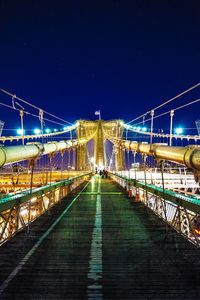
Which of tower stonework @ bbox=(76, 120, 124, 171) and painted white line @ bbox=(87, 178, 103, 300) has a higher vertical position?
tower stonework @ bbox=(76, 120, 124, 171)

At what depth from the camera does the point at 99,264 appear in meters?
4.91

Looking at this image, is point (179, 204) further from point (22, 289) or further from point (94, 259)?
point (22, 289)

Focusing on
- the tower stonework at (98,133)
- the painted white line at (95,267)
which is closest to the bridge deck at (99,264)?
the painted white line at (95,267)

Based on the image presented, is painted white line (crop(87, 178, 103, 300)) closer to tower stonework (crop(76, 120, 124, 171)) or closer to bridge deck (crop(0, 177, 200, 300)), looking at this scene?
bridge deck (crop(0, 177, 200, 300))

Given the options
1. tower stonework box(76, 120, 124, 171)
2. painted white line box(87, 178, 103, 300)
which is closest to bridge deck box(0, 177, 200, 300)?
painted white line box(87, 178, 103, 300)

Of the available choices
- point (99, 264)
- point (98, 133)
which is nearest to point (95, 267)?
point (99, 264)

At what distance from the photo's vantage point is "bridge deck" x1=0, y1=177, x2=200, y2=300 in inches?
152

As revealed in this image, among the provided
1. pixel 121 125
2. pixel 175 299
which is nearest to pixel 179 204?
pixel 175 299

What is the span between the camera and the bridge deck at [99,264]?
386cm

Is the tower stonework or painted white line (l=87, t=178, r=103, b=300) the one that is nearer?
painted white line (l=87, t=178, r=103, b=300)

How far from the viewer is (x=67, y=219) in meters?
9.34

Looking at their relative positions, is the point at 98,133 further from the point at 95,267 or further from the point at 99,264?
the point at 95,267

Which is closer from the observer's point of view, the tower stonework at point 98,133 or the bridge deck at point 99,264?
the bridge deck at point 99,264

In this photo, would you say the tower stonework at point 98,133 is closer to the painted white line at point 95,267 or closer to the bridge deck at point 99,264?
the bridge deck at point 99,264
